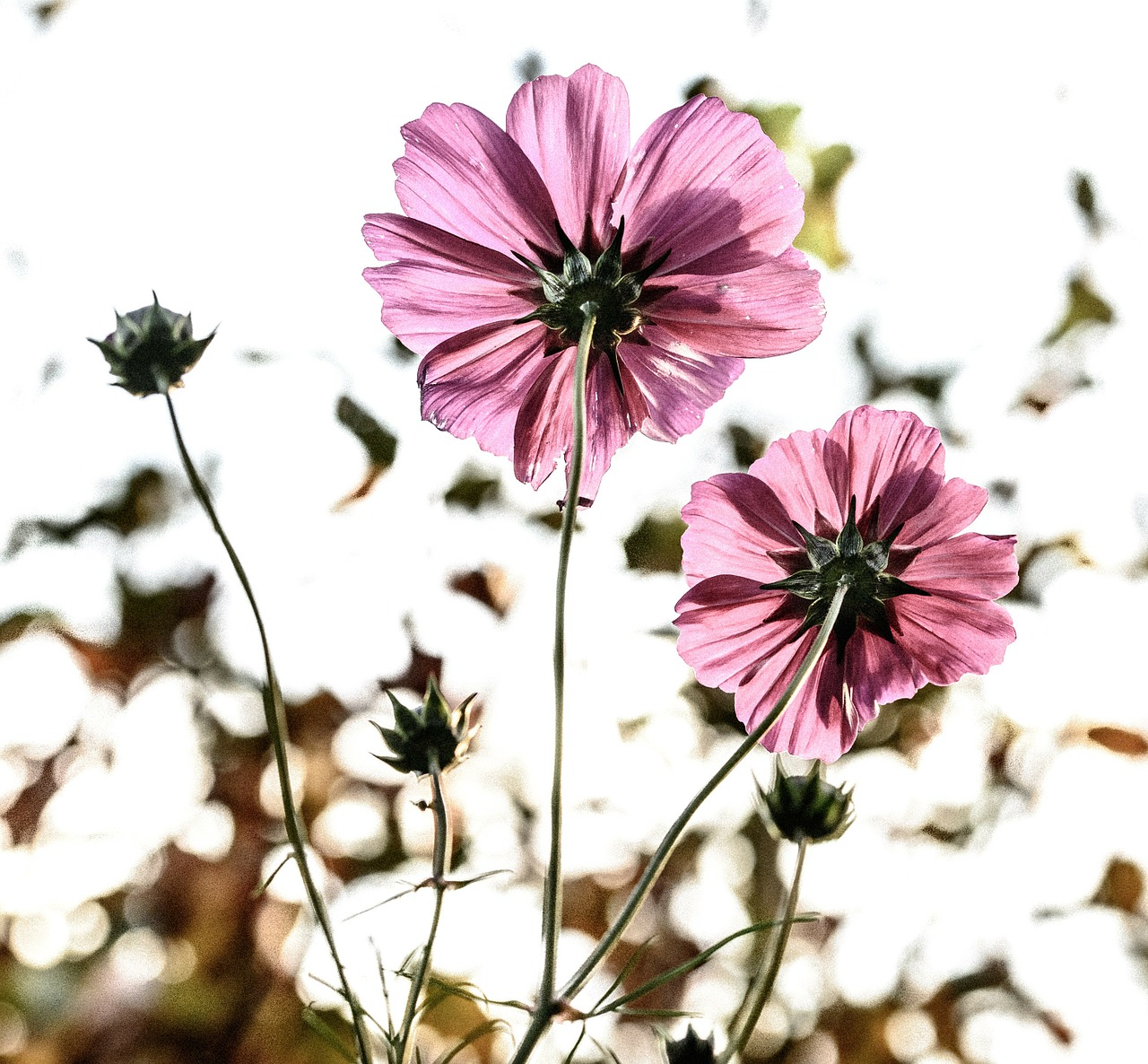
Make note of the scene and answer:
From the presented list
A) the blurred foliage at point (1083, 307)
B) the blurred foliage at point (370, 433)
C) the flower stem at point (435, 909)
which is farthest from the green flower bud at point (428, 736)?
the blurred foliage at point (1083, 307)

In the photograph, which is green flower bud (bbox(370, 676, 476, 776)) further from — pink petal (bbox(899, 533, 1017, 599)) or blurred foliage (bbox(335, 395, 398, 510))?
blurred foliage (bbox(335, 395, 398, 510))

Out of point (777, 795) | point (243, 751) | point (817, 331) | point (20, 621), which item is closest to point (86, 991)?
point (243, 751)

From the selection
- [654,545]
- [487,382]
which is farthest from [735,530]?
[654,545]

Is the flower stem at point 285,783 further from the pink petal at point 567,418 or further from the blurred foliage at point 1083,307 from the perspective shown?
the blurred foliage at point 1083,307

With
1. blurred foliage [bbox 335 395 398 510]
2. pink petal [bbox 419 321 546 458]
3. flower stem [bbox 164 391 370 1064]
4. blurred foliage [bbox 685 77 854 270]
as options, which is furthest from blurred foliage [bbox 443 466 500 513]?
flower stem [bbox 164 391 370 1064]

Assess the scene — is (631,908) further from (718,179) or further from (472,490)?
(472,490)
